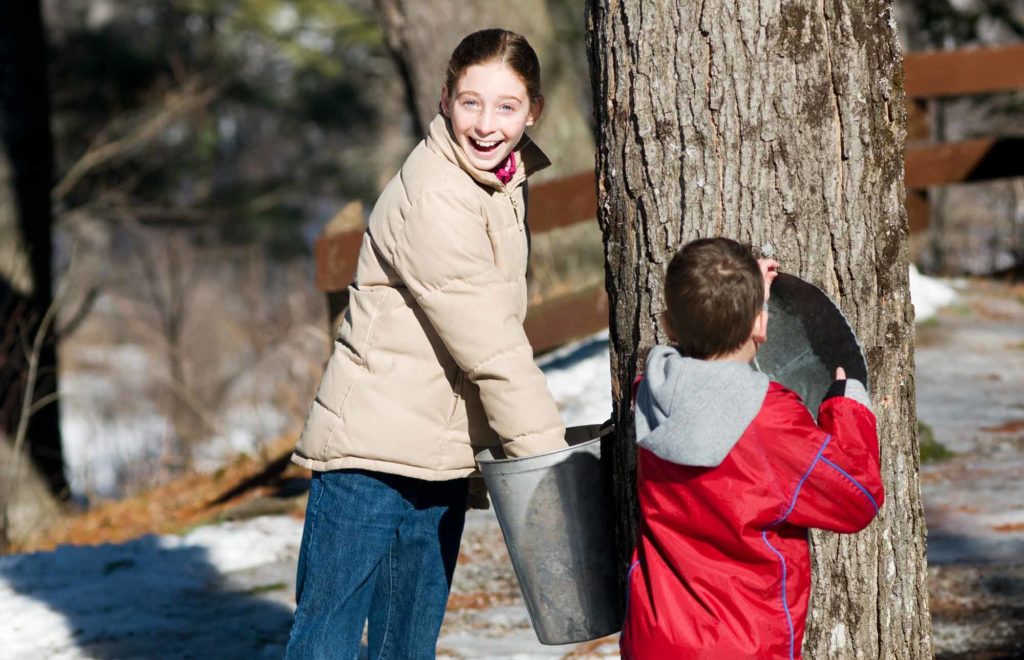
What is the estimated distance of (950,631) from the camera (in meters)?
3.41

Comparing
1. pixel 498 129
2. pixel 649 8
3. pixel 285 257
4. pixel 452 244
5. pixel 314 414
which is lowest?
pixel 285 257

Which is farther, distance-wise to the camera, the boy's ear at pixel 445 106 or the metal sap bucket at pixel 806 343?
the boy's ear at pixel 445 106

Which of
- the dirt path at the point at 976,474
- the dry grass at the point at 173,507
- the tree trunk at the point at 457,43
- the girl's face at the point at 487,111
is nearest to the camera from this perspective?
the girl's face at the point at 487,111

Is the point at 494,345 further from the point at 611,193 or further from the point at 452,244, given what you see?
the point at 611,193

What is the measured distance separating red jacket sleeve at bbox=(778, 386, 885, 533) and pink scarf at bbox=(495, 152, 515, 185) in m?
0.90

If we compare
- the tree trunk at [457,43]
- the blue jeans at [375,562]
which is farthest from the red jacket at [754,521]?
the tree trunk at [457,43]

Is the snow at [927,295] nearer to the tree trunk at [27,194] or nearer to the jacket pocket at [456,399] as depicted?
the jacket pocket at [456,399]

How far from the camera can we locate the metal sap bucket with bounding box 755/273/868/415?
238 centimetres

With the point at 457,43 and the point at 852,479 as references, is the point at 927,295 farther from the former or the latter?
the point at 852,479

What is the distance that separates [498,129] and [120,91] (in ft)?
34.5

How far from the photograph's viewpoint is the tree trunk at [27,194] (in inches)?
311

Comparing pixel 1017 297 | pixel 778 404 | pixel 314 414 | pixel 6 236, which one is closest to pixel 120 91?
pixel 6 236

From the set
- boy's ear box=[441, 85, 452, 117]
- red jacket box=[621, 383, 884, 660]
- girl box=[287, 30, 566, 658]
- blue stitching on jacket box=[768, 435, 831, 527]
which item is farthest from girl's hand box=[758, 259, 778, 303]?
boy's ear box=[441, 85, 452, 117]

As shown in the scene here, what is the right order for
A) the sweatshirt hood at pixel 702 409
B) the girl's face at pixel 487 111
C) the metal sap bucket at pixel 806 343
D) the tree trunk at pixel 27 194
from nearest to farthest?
the sweatshirt hood at pixel 702 409 < the metal sap bucket at pixel 806 343 < the girl's face at pixel 487 111 < the tree trunk at pixel 27 194
